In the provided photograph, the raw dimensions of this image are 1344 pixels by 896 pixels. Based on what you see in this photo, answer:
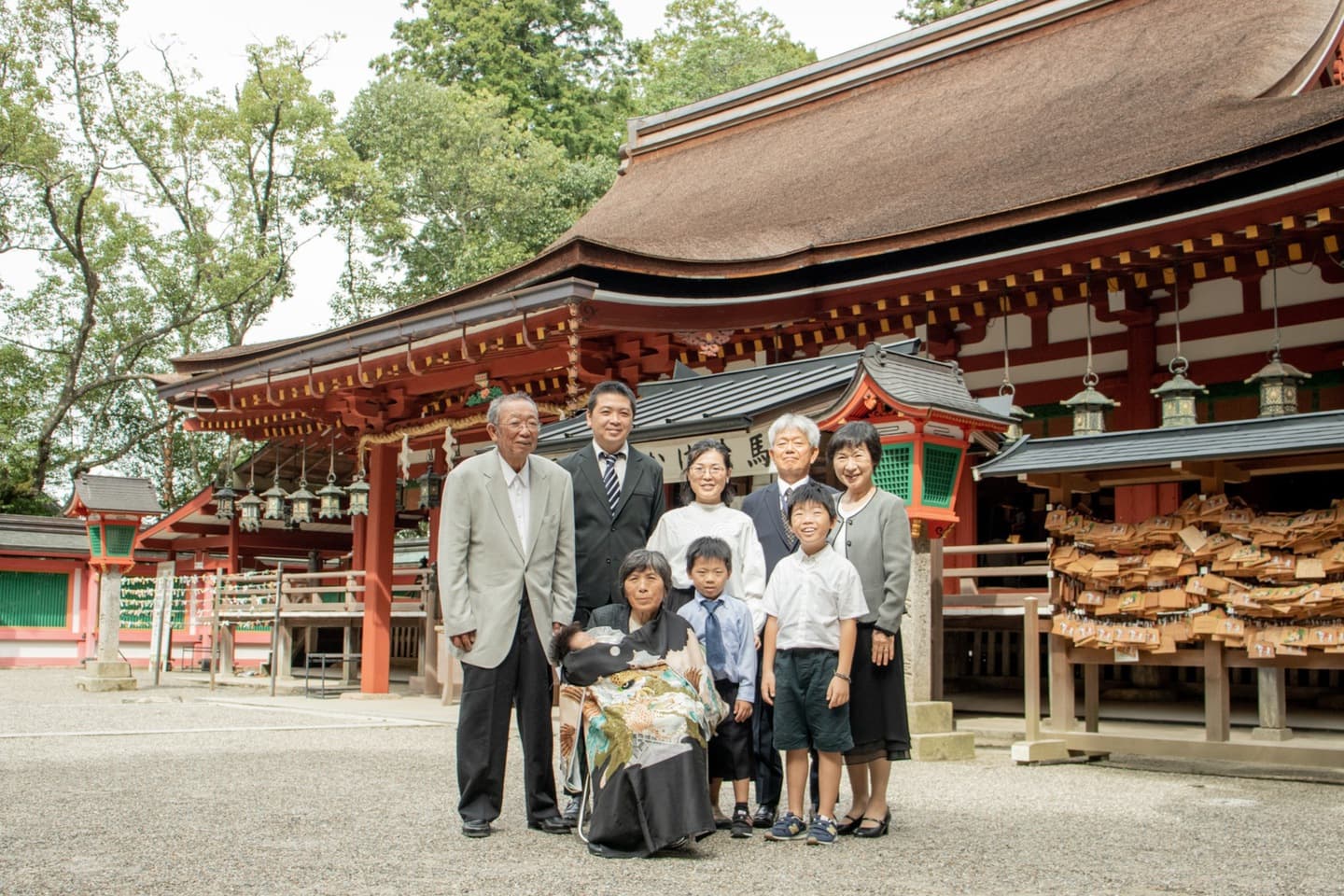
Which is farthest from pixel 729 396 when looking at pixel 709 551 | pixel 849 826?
pixel 849 826

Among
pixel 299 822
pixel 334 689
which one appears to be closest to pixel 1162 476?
pixel 299 822

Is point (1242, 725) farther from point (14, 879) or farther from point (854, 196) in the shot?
point (14, 879)

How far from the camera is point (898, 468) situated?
6.56 metres

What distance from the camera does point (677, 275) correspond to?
30.7 ft

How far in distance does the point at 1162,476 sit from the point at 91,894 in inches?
213

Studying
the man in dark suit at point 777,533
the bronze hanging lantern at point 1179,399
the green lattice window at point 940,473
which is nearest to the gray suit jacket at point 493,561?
the man in dark suit at point 777,533

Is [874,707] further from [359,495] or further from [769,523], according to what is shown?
[359,495]

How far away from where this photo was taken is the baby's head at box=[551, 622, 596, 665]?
436 cm

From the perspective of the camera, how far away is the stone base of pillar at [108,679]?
1334 centimetres

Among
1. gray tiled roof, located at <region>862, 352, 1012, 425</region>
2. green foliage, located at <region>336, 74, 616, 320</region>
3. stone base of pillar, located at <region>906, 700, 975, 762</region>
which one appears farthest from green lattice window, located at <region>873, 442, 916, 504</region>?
green foliage, located at <region>336, 74, 616, 320</region>

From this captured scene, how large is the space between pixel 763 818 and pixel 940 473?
2.65 m

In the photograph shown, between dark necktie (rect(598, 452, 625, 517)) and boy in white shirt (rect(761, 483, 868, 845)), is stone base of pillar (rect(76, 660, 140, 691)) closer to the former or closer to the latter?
dark necktie (rect(598, 452, 625, 517))

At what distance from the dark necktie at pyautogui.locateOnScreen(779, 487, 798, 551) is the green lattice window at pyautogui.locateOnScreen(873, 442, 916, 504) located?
6.21 ft

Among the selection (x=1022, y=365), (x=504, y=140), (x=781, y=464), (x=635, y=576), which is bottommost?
(x=635, y=576)
